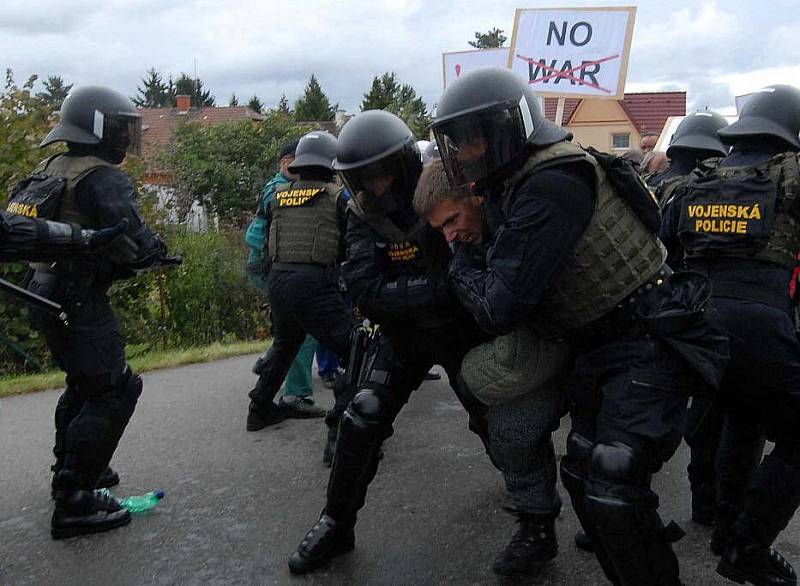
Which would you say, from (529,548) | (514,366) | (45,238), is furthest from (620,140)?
(45,238)

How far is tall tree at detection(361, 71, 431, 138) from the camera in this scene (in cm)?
2358

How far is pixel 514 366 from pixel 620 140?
30254 mm

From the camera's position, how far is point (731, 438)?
10.6 feet

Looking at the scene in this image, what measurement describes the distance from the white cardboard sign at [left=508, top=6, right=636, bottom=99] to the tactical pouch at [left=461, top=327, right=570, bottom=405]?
14.2ft

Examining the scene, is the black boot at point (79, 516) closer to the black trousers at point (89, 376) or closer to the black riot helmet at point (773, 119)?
the black trousers at point (89, 376)

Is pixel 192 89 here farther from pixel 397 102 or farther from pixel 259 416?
pixel 259 416

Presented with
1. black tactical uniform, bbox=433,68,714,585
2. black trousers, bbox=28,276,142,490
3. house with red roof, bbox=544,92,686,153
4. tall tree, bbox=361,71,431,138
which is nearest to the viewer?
black tactical uniform, bbox=433,68,714,585

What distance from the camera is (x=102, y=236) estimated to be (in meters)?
3.10

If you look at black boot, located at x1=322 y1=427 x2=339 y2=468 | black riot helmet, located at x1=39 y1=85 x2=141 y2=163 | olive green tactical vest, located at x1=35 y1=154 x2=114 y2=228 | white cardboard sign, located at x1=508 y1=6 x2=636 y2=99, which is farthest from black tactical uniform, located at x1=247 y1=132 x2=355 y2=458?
white cardboard sign, located at x1=508 y1=6 x2=636 y2=99

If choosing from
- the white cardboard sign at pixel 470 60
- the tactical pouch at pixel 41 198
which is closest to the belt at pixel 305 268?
the tactical pouch at pixel 41 198

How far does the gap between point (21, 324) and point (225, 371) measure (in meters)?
2.02

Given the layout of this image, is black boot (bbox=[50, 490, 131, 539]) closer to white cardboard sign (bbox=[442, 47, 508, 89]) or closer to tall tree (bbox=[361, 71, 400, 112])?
white cardboard sign (bbox=[442, 47, 508, 89])

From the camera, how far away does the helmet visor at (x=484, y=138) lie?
7.99ft

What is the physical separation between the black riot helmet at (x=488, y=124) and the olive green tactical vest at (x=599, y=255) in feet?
0.24
